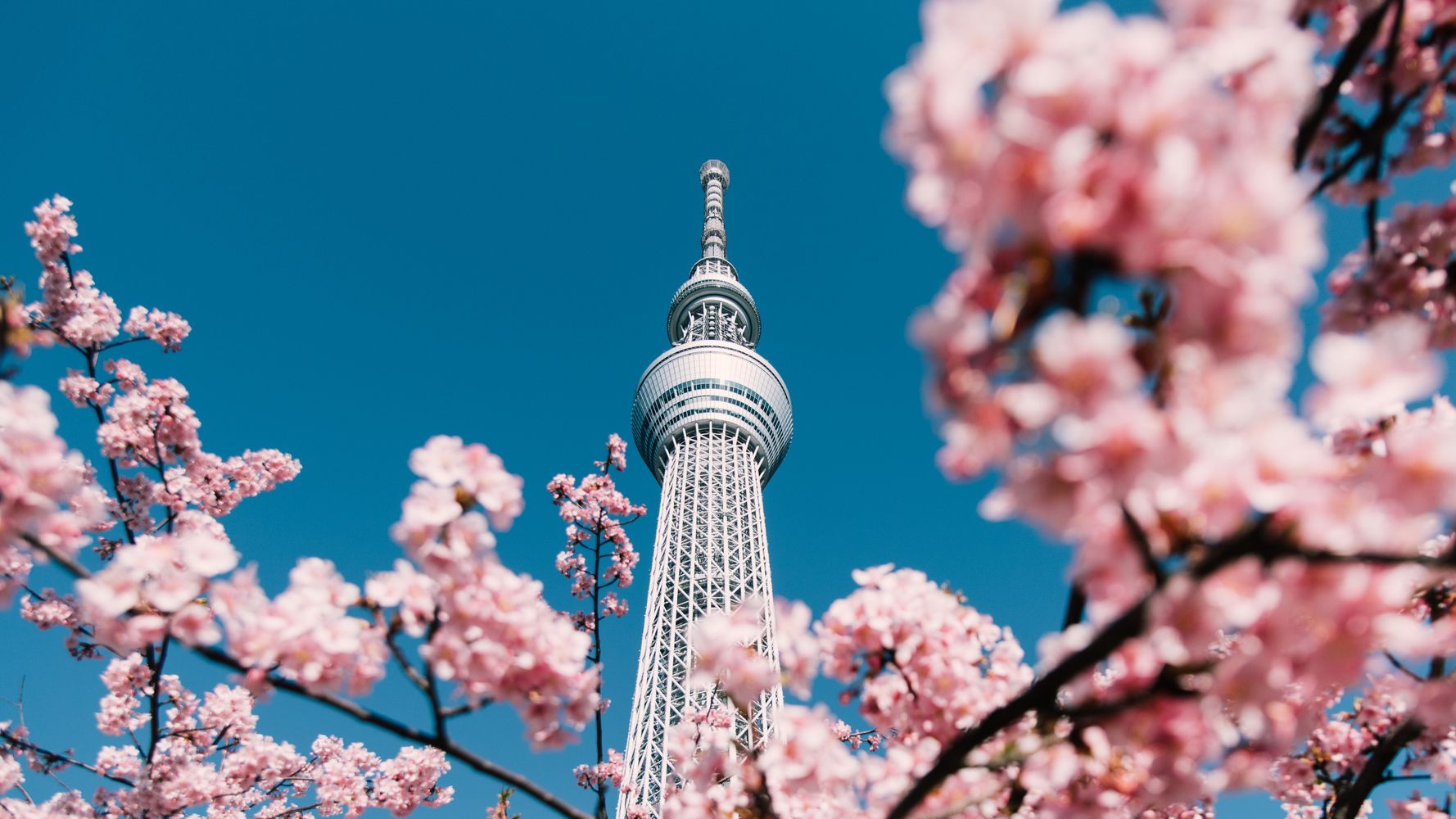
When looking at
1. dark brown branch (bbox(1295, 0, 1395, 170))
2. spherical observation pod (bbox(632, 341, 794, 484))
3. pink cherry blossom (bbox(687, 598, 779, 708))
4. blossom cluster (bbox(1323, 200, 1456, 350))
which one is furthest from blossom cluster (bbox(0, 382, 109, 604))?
spherical observation pod (bbox(632, 341, 794, 484))

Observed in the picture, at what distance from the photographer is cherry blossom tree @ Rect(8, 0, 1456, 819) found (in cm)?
90

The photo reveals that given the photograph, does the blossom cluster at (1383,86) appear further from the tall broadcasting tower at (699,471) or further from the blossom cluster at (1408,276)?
the tall broadcasting tower at (699,471)

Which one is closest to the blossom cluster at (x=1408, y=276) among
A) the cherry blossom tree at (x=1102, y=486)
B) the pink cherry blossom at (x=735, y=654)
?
the cherry blossom tree at (x=1102, y=486)

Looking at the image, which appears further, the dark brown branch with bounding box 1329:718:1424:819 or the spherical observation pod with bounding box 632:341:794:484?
the spherical observation pod with bounding box 632:341:794:484

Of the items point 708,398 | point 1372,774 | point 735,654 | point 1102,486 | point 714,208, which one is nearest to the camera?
point 1102,486

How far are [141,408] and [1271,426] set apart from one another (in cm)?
660

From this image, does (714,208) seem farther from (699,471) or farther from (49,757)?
(49,757)

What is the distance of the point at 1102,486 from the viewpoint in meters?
0.93

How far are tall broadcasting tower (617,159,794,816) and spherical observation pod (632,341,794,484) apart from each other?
0.06m

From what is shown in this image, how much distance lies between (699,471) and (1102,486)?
42.8 m

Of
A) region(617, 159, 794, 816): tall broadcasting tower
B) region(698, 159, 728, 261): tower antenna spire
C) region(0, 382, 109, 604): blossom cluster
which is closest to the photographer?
region(0, 382, 109, 604): blossom cluster

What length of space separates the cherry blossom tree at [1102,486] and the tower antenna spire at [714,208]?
5498 cm

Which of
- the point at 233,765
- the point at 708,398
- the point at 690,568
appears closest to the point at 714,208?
the point at 708,398

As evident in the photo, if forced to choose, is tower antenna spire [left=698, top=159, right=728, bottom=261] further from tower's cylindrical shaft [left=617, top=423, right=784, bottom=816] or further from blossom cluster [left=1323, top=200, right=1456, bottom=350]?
blossom cluster [left=1323, top=200, right=1456, bottom=350]
